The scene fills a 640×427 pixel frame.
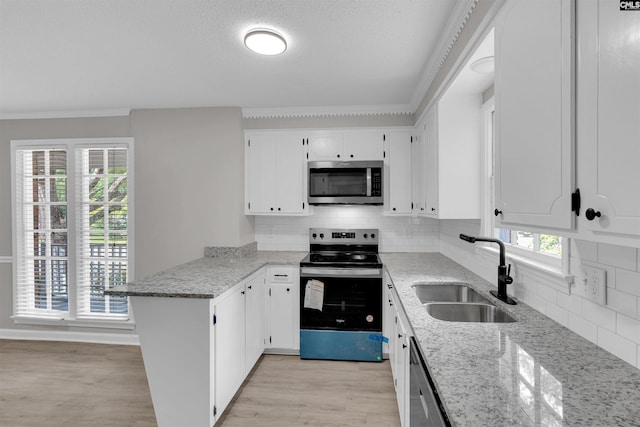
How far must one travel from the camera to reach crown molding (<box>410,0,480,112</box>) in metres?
1.71

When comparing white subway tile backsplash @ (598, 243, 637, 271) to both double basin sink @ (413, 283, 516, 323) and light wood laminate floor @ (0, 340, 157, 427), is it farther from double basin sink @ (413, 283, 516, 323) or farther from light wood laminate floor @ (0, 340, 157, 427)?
light wood laminate floor @ (0, 340, 157, 427)

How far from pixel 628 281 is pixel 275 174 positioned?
9.65 feet

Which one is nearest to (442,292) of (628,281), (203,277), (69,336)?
(628,281)

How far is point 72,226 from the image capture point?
360cm

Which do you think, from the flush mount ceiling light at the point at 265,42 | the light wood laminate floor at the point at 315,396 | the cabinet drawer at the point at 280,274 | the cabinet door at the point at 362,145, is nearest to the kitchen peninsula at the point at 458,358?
the cabinet drawer at the point at 280,274

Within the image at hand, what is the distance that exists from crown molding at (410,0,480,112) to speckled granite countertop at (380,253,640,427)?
157 cm

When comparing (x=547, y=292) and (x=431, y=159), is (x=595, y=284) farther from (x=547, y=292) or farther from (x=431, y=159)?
(x=431, y=159)

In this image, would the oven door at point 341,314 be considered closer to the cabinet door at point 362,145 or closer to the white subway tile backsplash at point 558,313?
the cabinet door at point 362,145

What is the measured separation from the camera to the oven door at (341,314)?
2992 mm

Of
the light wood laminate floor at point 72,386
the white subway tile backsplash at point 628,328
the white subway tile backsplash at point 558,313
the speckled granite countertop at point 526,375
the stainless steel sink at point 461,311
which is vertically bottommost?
the light wood laminate floor at point 72,386

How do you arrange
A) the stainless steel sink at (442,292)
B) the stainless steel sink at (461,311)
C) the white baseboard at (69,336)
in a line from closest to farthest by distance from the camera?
the stainless steel sink at (461,311)
the stainless steel sink at (442,292)
the white baseboard at (69,336)

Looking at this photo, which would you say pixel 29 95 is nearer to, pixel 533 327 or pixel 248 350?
pixel 248 350

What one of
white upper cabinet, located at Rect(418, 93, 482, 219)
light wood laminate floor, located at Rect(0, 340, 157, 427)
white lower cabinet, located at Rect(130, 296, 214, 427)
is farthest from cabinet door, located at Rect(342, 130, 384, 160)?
light wood laminate floor, located at Rect(0, 340, 157, 427)

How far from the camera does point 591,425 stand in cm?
77
